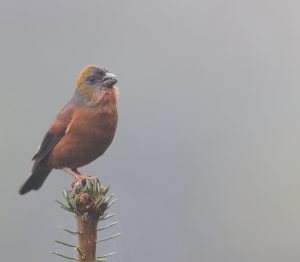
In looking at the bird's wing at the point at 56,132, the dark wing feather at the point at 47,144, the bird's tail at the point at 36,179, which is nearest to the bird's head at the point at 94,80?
the bird's wing at the point at 56,132

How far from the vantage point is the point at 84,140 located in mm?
7789

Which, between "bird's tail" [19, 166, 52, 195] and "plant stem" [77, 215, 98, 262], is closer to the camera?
"plant stem" [77, 215, 98, 262]

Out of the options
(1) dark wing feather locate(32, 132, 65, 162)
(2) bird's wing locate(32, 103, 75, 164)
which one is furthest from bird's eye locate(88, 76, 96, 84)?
(1) dark wing feather locate(32, 132, 65, 162)

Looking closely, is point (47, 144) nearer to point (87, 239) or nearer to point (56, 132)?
point (56, 132)

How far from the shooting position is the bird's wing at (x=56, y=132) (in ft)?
27.1

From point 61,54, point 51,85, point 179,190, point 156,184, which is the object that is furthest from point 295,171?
point 61,54

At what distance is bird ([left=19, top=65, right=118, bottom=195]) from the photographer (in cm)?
Result: 778

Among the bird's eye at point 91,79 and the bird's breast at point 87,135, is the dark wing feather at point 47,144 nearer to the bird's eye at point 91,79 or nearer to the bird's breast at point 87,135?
the bird's breast at point 87,135

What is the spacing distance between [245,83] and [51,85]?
100ft

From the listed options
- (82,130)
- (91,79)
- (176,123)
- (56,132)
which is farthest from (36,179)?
(176,123)

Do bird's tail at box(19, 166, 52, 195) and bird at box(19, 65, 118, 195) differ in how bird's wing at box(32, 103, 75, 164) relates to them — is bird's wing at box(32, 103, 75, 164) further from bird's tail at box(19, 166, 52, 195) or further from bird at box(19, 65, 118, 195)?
bird's tail at box(19, 166, 52, 195)

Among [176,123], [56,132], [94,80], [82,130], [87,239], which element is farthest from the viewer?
[176,123]

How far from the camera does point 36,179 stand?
27.7 feet

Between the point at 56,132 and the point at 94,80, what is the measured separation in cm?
57
